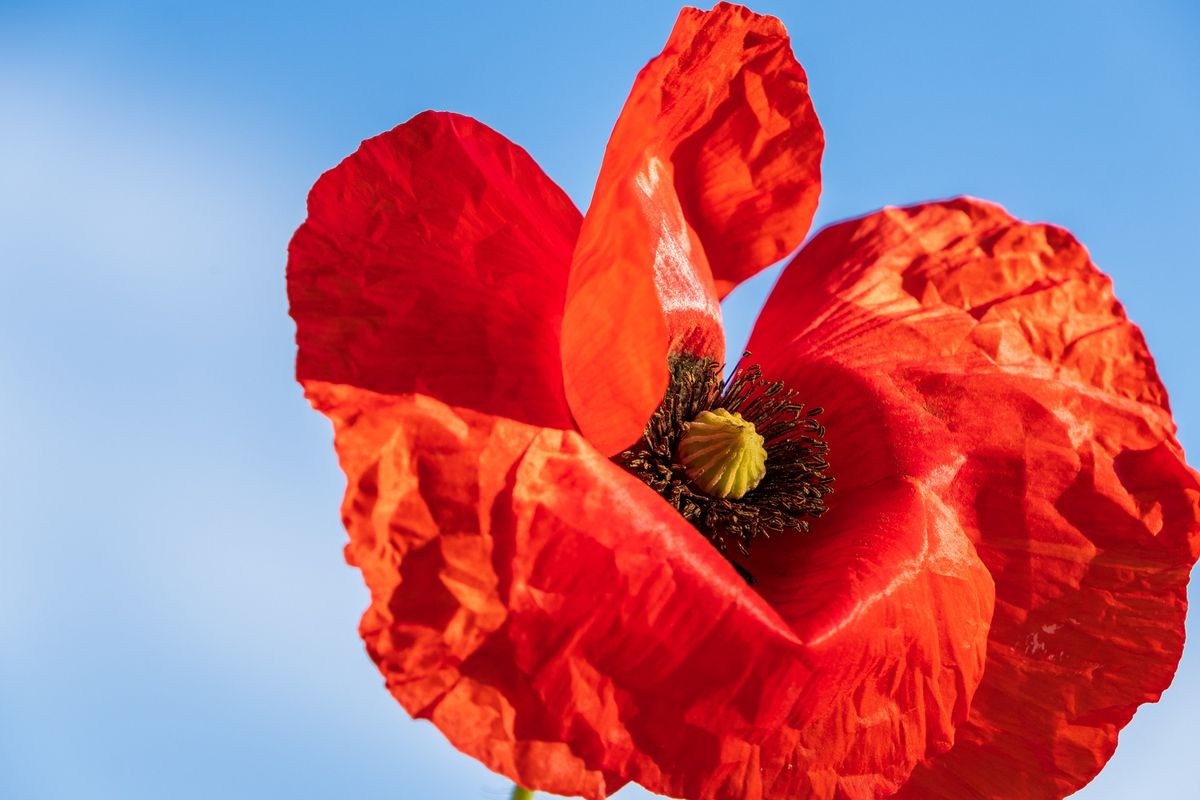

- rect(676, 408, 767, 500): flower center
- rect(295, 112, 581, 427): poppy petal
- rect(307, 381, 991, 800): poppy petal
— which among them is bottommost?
rect(307, 381, 991, 800): poppy petal

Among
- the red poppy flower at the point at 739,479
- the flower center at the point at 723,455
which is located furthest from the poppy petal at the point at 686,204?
the flower center at the point at 723,455

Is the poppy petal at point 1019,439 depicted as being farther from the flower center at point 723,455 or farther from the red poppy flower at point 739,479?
the flower center at point 723,455

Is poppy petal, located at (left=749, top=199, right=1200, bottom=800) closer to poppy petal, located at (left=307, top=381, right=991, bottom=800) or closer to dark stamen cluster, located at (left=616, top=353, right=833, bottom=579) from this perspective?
dark stamen cluster, located at (left=616, top=353, right=833, bottom=579)

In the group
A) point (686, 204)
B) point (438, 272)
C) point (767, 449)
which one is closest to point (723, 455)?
point (767, 449)

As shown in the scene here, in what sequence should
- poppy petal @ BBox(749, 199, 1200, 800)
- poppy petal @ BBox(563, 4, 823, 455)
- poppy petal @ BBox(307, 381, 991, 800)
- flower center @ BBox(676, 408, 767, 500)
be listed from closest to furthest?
1. poppy petal @ BBox(307, 381, 991, 800)
2. poppy petal @ BBox(563, 4, 823, 455)
3. poppy petal @ BBox(749, 199, 1200, 800)
4. flower center @ BBox(676, 408, 767, 500)

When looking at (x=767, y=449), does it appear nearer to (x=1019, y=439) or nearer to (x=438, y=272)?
(x=1019, y=439)

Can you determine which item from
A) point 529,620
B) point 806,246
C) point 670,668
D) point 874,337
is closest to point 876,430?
point 874,337

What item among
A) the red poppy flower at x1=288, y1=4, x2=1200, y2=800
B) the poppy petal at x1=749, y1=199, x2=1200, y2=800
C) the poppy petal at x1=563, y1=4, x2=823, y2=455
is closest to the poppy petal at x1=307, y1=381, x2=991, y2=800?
the red poppy flower at x1=288, y1=4, x2=1200, y2=800
